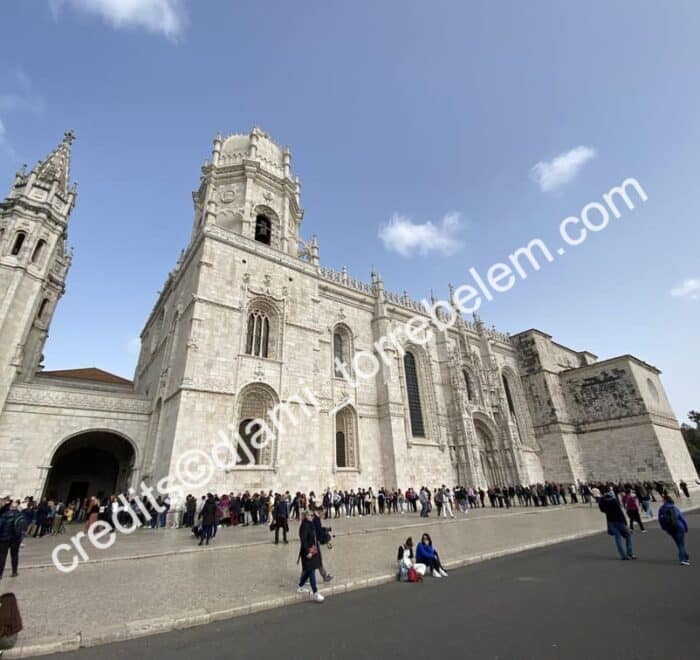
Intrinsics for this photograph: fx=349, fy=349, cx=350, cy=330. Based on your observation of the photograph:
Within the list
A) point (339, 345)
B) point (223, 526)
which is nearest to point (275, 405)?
point (223, 526)

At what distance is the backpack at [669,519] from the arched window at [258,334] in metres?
15.5

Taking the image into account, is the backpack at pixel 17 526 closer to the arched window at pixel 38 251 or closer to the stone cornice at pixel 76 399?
the stone cornice at pixel 76 399

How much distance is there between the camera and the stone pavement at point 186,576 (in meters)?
4.54

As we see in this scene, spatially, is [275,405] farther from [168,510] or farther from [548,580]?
[548,580]

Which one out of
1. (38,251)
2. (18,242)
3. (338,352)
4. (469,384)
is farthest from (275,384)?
(469,384)

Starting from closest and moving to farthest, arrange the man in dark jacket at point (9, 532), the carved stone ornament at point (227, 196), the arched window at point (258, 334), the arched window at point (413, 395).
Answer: the man in dark jacket at point (9, 532) < the arched window at point (258, 334) < the carved stone ornament at point (227, 196) < the arched window at point (413, 395)

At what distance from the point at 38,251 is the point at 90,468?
13.6m

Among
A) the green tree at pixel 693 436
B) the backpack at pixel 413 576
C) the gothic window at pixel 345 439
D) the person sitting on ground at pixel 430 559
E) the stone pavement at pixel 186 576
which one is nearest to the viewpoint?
the stone pavement at pixel 186 576

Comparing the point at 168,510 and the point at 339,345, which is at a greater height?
the point at 339,345

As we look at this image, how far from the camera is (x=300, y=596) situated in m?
5.56

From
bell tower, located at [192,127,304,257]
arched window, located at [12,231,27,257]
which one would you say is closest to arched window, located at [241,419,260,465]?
bell tower, located at [192,127,304,257]

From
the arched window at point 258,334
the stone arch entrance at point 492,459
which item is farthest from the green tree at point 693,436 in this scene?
the arched window at point 258,334

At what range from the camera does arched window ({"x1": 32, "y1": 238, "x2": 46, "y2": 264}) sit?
734 inches

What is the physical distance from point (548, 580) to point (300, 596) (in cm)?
424
